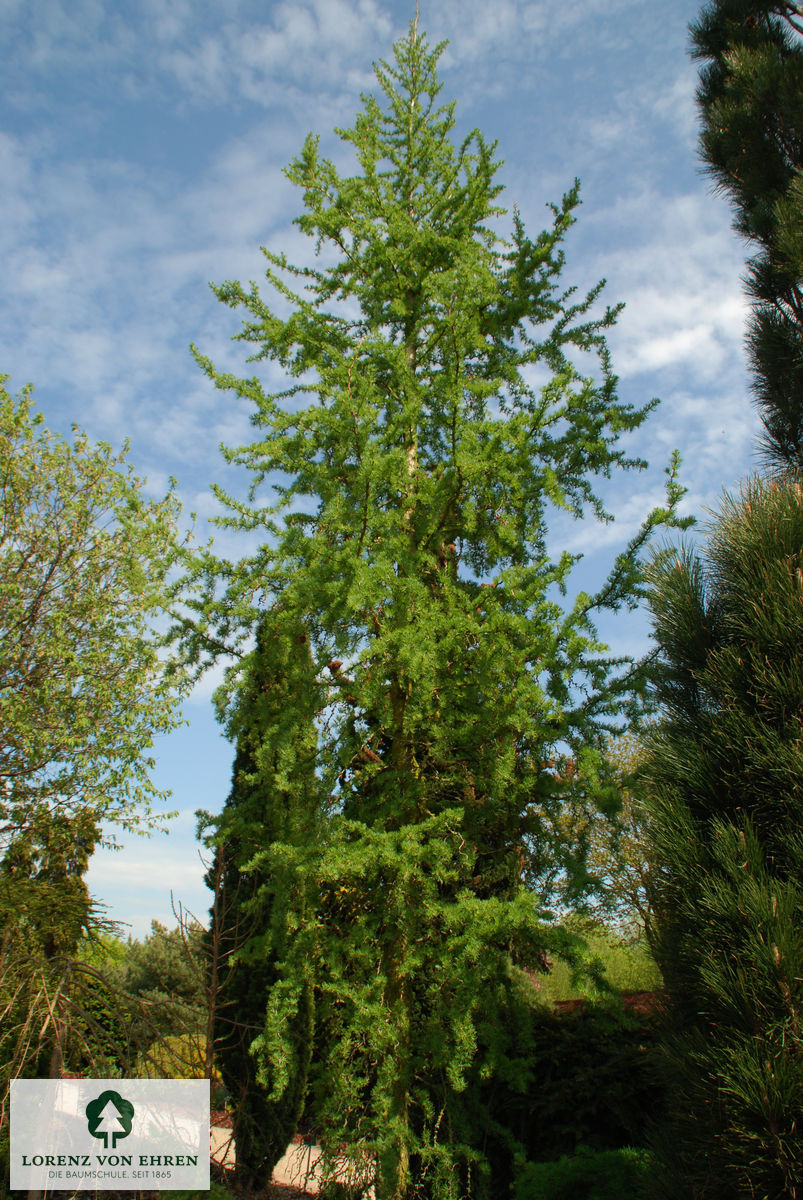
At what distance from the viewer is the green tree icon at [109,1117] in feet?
14.6

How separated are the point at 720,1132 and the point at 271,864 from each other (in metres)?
2.82

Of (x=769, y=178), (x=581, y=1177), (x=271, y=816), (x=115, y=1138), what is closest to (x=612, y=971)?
(x=581, y=1177)

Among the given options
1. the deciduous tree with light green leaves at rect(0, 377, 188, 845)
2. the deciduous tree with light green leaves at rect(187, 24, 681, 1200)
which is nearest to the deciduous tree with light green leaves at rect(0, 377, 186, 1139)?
the deciduous tree with light green leaves at rect(0, 377, 188, 845)

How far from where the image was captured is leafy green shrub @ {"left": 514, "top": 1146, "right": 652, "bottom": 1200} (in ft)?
14.6

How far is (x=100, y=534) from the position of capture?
13477 mm

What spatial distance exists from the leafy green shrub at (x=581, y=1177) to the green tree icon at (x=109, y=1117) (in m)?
2.60

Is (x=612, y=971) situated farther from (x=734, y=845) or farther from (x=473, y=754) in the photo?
(x=734, y=845)

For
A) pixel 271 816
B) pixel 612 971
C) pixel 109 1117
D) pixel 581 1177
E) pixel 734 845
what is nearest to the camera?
pixel 734 845

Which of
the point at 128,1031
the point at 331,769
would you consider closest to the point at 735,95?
the point at 331,769

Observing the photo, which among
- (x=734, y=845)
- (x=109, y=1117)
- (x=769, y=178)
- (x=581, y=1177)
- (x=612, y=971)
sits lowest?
(x=581, y=1177)

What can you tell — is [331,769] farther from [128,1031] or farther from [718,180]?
[718,180]

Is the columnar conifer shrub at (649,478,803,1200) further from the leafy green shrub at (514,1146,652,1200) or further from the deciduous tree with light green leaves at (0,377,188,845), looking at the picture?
the deciduous tree with light green leaves at (0,377,188,845)

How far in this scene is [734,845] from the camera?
3.20m

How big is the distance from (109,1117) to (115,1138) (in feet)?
0.50
